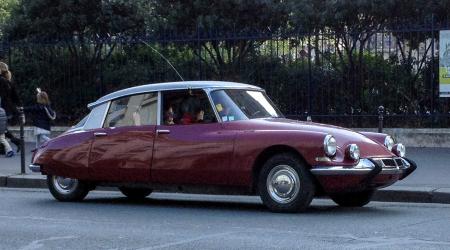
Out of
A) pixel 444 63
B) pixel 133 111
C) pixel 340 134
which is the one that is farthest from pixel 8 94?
pixel 340 134

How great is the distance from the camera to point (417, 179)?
13.8 m

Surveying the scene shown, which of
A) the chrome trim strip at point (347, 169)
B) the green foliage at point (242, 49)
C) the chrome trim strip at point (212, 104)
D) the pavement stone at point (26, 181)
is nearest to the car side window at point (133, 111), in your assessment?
the chrome trim strip at point (212, 104)

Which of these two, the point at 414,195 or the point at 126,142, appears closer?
the point at 126,142

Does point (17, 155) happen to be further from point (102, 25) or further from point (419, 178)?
point (419, 178)

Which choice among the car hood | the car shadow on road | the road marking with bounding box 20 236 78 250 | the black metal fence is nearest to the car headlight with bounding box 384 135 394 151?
the car hood

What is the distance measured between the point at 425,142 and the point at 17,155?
796 centimetres

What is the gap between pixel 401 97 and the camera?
699 inches

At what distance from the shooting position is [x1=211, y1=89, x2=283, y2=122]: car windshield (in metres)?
11.3

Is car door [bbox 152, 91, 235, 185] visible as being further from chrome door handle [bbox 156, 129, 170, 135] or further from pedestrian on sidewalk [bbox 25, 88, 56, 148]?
pedestrian on sidewalk [bbox 25, 88, 56, 148]

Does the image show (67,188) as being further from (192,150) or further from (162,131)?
(192,150)

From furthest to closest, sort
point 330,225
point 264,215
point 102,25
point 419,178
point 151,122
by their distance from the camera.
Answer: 1. point 102,25
2. point 419,178
3. point 151,122
4. point 264,215
5. point 330,225

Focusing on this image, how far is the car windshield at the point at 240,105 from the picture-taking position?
11.3m

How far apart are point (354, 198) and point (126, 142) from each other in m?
2.92

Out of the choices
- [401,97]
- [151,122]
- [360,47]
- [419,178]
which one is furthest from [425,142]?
[151,122]
